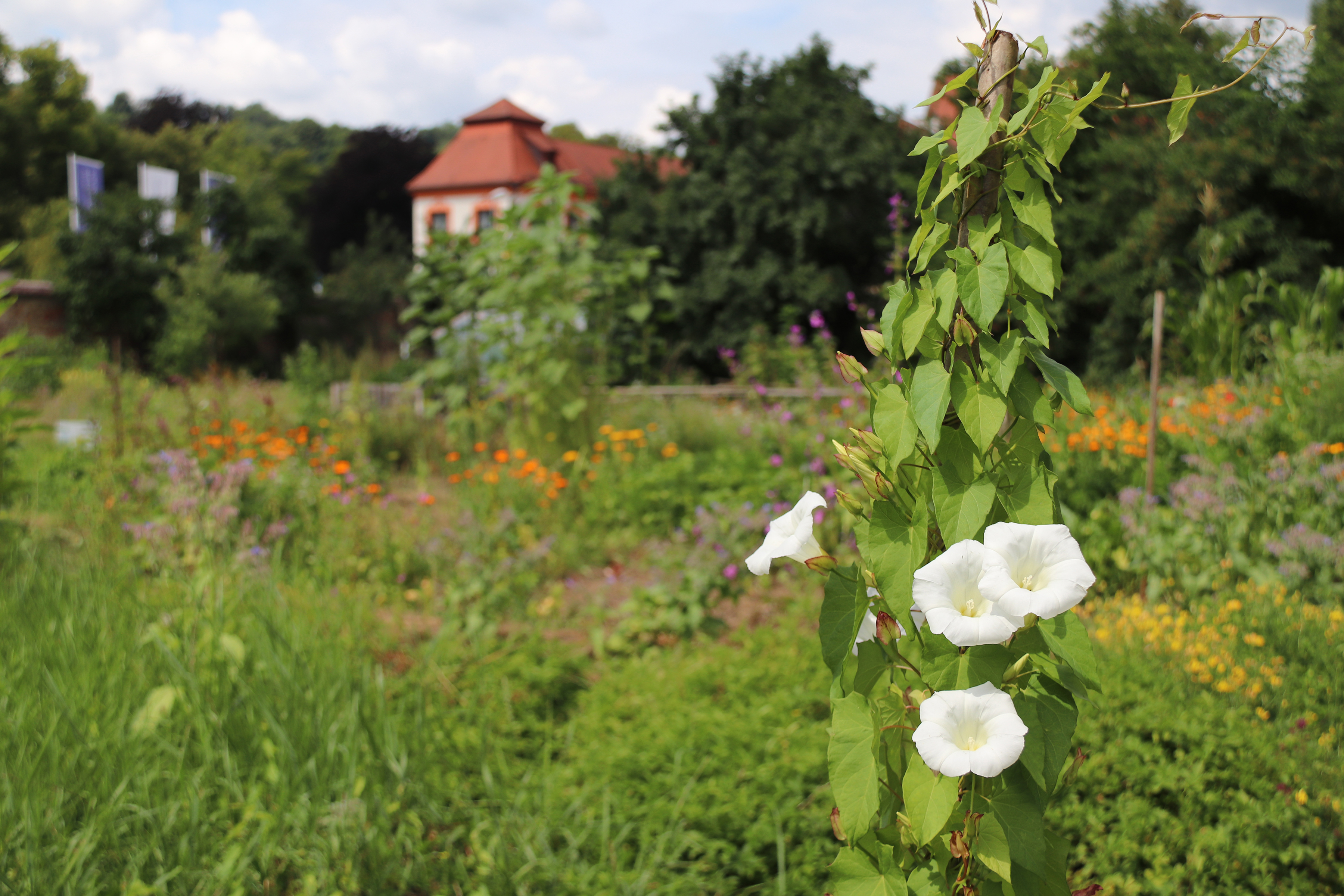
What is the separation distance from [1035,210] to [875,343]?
235 mm

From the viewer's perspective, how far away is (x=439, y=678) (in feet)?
8.82

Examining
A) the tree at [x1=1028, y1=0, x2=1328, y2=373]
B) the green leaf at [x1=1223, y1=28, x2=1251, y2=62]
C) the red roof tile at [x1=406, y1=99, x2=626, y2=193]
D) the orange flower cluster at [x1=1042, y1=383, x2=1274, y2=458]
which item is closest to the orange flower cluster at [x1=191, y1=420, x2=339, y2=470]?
the orange flower cluster at [x1=1042, y1=383, x2=1274, y2=458]

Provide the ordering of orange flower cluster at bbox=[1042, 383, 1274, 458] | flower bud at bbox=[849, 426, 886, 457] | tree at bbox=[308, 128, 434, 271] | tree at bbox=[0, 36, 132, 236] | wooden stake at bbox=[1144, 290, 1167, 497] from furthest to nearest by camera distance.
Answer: tree at bbox=[308, 128, 434, 271] → tree at bbox=[0, 36, 132, 236] → orange flower cluster at bbox=[1042, 383, 1274, 458] → wooden stake at bbox=[1144, 290, 1167, 497] → flower bud at bbox=[849, 426, 886, 457]

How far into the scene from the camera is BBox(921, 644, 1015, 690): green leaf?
0.90 meters

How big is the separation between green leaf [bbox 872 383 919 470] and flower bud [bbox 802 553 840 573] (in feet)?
0.46

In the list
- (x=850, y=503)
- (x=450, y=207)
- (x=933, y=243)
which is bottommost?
(x=850, y=503)

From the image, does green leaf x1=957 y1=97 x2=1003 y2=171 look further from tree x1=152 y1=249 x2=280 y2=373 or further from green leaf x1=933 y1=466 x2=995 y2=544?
tree x1=152 y1=249 x2=280 y2=373

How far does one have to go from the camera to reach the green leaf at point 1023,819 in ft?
3.01

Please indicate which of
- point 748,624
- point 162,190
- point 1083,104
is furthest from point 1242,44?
point 162,190

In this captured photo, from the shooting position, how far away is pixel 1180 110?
3.37 ft

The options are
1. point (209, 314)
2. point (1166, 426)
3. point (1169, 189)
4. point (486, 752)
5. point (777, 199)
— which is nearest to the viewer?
point (486, 752)

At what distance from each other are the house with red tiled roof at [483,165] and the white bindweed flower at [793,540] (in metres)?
24.8

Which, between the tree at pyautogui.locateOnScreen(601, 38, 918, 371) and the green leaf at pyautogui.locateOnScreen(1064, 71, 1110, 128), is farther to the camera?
the tree at pyautogui.locateOnScreen(601, 38, 918, 371)

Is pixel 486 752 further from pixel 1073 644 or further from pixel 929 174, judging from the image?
pixel 929 174
